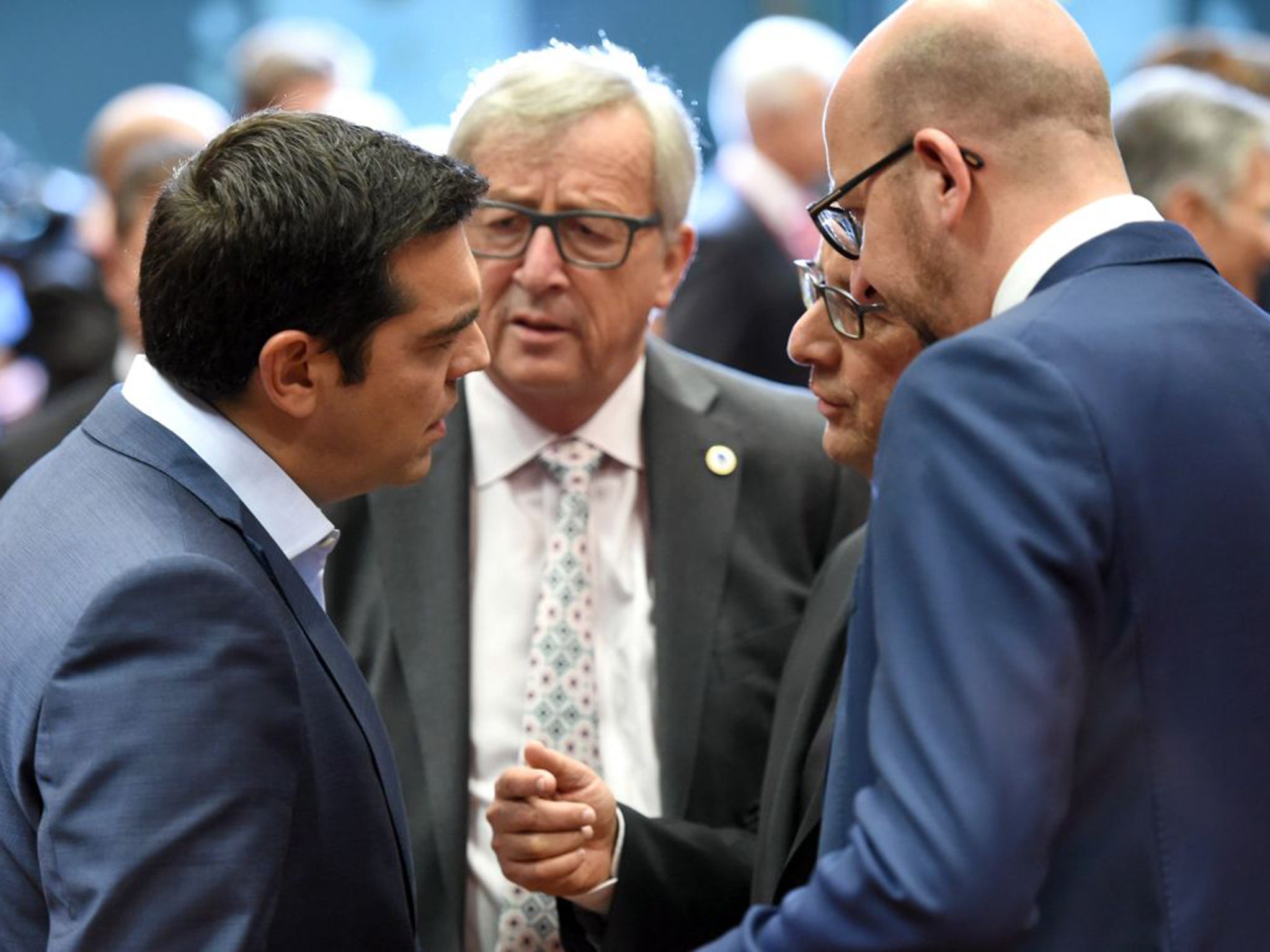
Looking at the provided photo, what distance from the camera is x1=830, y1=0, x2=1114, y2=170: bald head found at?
1862mm

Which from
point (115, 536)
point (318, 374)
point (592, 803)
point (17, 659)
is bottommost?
point (592, 803)

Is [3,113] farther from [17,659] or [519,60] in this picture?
[17,659]

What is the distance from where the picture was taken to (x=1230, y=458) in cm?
168

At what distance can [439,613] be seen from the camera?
9.00 feet

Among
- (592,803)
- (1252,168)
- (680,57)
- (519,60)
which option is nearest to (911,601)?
Result: (592,803)

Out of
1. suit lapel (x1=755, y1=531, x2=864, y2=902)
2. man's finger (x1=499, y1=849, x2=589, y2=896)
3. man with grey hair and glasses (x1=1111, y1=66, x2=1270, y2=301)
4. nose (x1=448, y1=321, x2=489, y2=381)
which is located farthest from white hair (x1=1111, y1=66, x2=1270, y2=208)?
man's finger (x1=499, y1=849, x2=589, y2=896)

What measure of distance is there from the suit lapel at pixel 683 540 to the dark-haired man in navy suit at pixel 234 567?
25.4 inches

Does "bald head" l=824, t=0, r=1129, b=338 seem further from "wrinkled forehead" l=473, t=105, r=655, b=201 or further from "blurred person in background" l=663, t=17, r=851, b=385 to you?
"blurred person in background" l=663, t=17, r=851, b=385

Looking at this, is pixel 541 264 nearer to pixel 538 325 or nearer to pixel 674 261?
pixel 538 325

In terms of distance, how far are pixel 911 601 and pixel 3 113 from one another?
7436 millimetres

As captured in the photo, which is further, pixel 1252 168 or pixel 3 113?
pixel 3 113

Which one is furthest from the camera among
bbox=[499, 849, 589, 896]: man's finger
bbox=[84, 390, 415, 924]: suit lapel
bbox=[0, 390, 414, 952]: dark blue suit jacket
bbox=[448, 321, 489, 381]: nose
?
bbox=[499, 849, 589, 896]: man's finger

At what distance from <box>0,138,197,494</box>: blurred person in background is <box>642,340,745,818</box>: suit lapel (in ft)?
4.72

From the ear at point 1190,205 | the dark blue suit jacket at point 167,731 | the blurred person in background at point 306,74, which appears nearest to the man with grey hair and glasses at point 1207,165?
the ear at point 1190,205
